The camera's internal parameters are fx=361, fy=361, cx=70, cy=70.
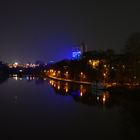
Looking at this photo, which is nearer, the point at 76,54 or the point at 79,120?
the point at 79,120

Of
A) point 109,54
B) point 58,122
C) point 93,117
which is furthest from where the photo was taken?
point 109,54

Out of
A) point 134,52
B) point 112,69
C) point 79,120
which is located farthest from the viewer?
point 112,69

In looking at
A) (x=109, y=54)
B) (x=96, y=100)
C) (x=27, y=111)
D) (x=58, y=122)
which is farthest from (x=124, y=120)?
(x=109, y=54)

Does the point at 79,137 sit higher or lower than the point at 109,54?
lower

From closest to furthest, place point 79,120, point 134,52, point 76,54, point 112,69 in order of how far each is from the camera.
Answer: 1. point 79,120
2. point 134,52
3. point 112,69
4. point 76,54

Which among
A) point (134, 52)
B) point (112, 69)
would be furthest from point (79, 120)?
point (112, 69)

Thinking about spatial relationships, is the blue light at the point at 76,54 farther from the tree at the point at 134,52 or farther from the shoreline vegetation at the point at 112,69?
the tree at the point at 134,52

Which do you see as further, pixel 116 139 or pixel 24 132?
pixel 24 132

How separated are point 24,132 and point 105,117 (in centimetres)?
741

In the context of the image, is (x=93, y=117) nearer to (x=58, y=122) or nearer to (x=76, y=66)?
(x=58, y=122)

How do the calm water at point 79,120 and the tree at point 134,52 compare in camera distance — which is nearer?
the calm water at point 79,120

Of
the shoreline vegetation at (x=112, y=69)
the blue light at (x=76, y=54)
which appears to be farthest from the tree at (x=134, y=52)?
the blue light at (x=76, y=54)

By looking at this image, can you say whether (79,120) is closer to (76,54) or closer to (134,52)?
(134,52)

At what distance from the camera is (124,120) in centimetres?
2330
